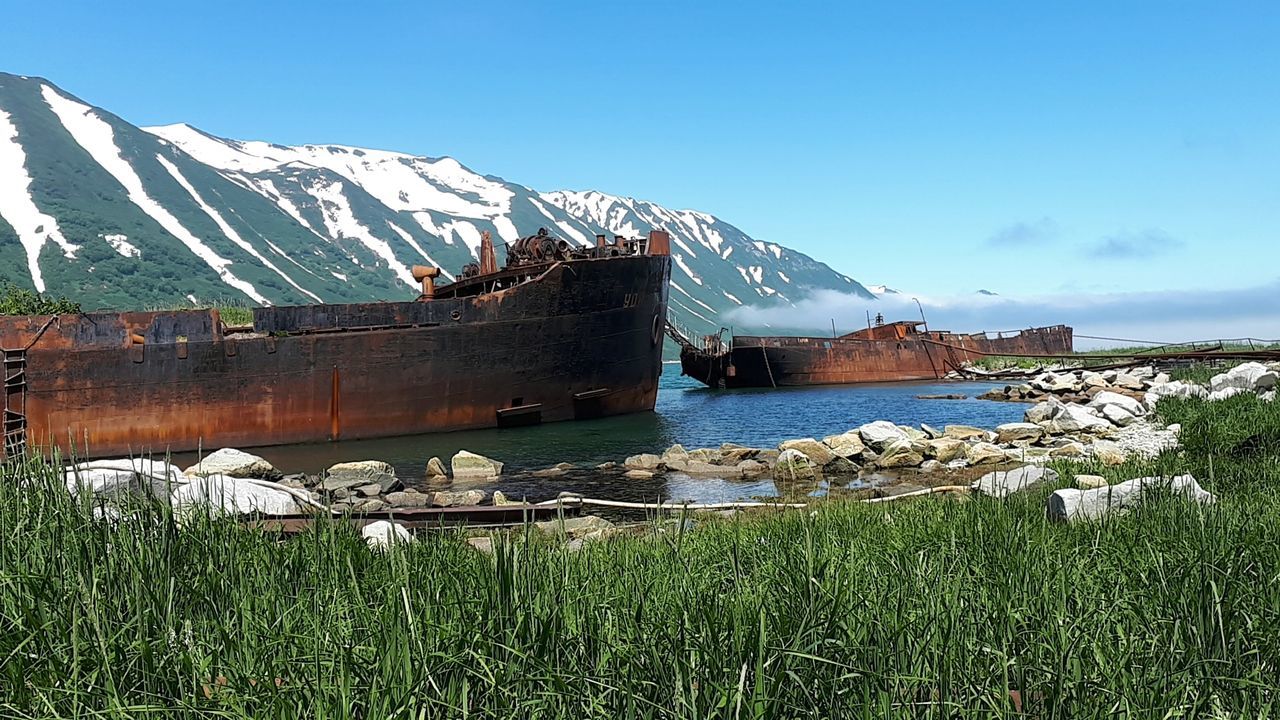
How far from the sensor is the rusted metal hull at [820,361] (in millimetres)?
48156

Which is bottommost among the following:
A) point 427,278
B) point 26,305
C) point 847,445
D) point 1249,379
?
point 847,445

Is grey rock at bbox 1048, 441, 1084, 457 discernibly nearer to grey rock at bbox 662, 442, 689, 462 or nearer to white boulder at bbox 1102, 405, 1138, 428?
white boulder at bbox 1102, 405, 1138, 428

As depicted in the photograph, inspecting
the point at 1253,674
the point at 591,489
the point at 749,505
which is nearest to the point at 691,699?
the point at 1253,674

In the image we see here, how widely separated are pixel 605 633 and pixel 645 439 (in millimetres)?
19964

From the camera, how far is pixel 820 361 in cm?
4812

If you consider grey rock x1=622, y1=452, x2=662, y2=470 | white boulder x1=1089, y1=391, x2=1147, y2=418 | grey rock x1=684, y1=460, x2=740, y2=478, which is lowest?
grey rock x1=684, y1=460, x2=740, y2=478

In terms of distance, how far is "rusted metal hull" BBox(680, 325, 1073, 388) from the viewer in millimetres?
48156

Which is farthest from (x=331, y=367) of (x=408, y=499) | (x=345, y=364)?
(x=408, y=499)

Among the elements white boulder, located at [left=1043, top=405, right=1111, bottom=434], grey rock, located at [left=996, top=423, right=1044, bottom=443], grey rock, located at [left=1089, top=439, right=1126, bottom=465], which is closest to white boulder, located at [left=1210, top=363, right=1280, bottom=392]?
white boulder, located at [left=1043, top=405, right=1111, bottom=434]

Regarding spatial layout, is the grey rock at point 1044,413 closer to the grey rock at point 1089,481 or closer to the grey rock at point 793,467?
the grey rock at point 793,467

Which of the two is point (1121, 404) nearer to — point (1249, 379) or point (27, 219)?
point (1249, 379)

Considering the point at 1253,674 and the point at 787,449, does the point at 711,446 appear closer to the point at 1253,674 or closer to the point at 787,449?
the point at 787,449

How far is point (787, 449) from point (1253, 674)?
1499 centimetres

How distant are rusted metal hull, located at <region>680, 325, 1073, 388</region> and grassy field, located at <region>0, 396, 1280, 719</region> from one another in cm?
4397
